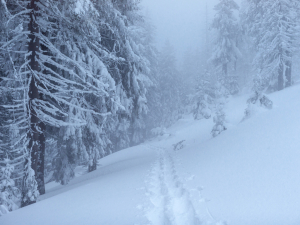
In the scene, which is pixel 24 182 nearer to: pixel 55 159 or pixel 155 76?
pixel 55 159

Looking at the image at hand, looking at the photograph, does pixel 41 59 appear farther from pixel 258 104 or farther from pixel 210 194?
pixel 258 104

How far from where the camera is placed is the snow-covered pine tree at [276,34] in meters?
17.0

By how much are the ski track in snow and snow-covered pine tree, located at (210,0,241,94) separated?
21.5 m

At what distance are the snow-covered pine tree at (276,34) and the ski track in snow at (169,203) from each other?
12.7 meters

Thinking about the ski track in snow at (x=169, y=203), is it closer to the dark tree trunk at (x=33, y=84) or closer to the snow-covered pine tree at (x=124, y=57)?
the snow-covered pine tree at (x=124, y=57)

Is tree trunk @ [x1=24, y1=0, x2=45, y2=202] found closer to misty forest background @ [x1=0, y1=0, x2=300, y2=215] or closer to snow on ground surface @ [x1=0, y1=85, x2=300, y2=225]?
misty forest background @ [x1=0, y1=0, x2=300, y2=215]

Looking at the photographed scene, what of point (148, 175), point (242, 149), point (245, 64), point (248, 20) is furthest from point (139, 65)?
point (245, 64)

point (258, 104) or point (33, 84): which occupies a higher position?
point (33, 84)

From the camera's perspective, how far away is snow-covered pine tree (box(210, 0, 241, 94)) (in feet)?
81.8

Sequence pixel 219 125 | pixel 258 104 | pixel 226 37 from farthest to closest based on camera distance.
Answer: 1. pixel 226 37
2. pixel 219 125
3. pixel 258 104

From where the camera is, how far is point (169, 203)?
15.5 ft

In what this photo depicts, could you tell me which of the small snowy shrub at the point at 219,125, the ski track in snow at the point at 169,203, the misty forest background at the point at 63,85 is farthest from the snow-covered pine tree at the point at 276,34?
the ski track in snow at the point at 169,203

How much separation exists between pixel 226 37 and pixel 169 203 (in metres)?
24.6

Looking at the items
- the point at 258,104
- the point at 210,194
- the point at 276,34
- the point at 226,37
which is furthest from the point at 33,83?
the point at 226,37
